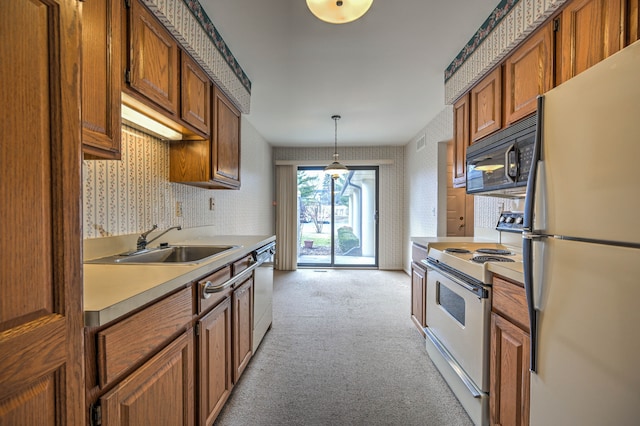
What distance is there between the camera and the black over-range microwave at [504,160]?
1.42 m

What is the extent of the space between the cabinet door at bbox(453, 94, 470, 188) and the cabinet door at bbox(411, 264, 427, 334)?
2.81 feet

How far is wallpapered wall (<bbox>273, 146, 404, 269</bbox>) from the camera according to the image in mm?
5469

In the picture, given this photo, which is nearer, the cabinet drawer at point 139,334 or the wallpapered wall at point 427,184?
the cabinet drawer at point 139,334

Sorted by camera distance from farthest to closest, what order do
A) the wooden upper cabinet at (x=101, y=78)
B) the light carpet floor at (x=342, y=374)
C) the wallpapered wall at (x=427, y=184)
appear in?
the wallpapered wall at (x=427, y=184) → the light carpet floor at (x=342, y=374) → the wooden upper cabinet at (x=101, y=78)

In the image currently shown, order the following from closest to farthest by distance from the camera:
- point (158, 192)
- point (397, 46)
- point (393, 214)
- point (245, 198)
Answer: point (158, 192) < point (397, 46) < point (245, 198) < point (393, 214)

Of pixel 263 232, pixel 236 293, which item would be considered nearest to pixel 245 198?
pixel 263 232

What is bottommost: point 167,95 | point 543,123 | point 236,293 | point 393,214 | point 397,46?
point 236,293

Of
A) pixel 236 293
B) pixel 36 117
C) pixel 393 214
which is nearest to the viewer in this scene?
pixel 36 117

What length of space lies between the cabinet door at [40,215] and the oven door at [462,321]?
161cm

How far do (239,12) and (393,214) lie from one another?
Result: 4396mm

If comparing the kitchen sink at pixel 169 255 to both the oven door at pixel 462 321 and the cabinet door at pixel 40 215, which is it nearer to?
the cabinet door at pixel 40 215

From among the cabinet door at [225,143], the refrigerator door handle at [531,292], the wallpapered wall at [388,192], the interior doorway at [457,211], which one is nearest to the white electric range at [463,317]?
the refrigerator door handle at [531,292]

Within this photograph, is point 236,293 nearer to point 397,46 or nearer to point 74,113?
point 74,113

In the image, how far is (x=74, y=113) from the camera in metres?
0.59
